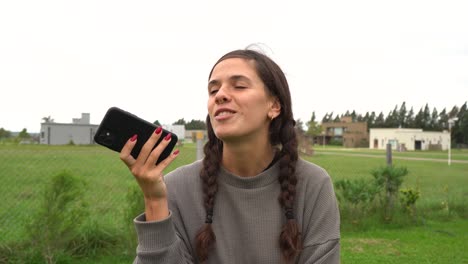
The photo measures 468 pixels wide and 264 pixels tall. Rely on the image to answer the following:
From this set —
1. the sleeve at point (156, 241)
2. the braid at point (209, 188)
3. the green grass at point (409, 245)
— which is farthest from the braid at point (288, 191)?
the green grass at point (409, 245)

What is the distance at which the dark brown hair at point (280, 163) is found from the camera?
1750 mm

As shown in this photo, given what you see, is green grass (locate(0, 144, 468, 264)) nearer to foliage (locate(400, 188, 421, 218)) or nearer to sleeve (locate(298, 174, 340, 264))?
foliage (locate(400, 188, 421, 218))

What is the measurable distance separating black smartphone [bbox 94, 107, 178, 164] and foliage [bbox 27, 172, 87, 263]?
2937mm

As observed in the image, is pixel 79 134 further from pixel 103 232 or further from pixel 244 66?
pixel 244 66

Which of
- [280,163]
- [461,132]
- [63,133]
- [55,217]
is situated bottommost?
[55,217]

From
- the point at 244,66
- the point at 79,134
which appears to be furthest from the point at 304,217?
the point at 79,134

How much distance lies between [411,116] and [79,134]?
9342cm

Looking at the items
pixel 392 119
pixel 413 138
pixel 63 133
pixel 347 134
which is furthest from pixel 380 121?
pixel 63 133

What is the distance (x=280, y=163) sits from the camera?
6.26 feet

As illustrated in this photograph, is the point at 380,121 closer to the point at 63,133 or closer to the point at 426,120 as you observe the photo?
the point at 426,120

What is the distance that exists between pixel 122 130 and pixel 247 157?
585 millimetres

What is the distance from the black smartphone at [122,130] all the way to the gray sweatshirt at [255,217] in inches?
16.4

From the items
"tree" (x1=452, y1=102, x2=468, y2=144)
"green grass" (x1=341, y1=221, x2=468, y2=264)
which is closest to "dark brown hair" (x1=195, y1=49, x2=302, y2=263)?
"green grass" (x1=341, y1=221, x2=468, y2=264)

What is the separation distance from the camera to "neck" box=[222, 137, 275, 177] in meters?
1.84
